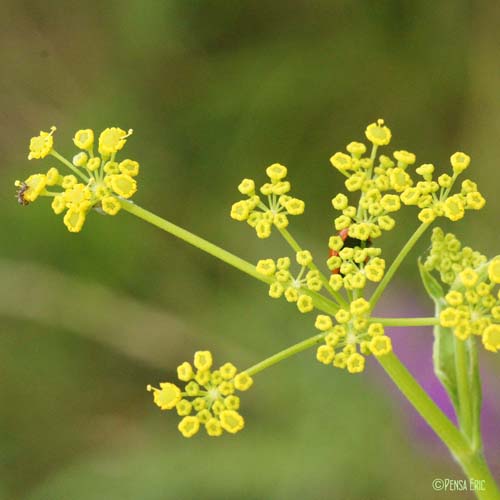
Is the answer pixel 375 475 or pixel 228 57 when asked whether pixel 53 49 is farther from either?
pixel 375 475

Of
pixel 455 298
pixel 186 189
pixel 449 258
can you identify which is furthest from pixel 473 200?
pixel 186 189

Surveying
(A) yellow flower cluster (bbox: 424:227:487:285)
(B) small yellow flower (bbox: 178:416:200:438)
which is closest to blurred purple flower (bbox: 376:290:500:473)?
(A) yellow flower cluster (bbox: 424:227:487:285)

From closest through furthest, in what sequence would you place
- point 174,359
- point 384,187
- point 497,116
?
point 384,187, point 497,116, point 174,359

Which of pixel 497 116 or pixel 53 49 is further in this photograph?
pixel 53 49

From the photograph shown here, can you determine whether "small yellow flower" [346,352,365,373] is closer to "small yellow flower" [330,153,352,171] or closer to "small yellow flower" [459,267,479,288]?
"small yellow flower" [459,267,479,288]

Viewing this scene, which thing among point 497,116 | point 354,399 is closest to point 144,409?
point 354,399

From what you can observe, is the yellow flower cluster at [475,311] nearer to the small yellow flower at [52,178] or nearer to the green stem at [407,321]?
the green stem at [407,321]

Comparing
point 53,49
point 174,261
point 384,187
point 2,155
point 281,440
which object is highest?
point 53,49
